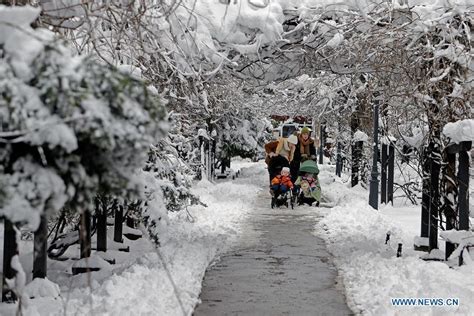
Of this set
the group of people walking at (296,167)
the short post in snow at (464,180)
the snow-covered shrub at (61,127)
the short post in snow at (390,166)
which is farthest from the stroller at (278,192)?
the snow-covered shrub at (61,127)

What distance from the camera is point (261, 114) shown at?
31859mm

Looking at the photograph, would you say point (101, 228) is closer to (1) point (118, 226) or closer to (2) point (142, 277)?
(1) point (118, 226)

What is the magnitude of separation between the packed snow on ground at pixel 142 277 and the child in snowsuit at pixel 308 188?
4.05 m

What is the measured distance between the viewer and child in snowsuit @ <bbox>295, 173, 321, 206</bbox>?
16953 mm

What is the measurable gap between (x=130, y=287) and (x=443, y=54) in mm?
4366

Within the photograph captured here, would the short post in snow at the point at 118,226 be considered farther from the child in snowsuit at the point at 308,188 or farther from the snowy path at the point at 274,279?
the child in snowsuit at the point at 308,188

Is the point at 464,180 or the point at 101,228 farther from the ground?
the point at 464,180

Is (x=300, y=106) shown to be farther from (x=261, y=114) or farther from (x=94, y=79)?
(x=94, y=79)

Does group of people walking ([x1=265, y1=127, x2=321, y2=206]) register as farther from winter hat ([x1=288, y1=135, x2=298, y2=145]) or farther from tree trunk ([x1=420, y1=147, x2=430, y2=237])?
tree trunk ([x1=420, y1=147, x2=430, y2=237])

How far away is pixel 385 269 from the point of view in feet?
25.7

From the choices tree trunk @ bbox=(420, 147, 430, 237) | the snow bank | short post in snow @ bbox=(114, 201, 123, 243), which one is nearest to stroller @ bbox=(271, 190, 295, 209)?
tree trunk @ bbox=(420, 147, 430, 237)

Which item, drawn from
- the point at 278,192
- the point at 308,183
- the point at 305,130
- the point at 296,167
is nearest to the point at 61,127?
the point at 278,192

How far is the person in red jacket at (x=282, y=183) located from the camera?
1648cm

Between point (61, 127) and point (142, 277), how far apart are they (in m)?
5.01
